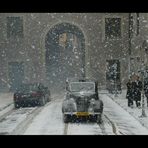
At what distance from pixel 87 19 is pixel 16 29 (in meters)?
6.15

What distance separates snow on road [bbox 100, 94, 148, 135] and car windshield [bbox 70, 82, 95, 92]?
5.61 ft

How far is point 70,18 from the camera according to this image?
39094 millimetres

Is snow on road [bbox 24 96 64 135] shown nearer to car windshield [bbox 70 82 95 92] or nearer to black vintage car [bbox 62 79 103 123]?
black vintage car [bbox 62 79 103 123]

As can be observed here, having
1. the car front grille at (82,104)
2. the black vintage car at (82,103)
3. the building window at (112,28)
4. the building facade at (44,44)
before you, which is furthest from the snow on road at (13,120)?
the building window at (112,28)

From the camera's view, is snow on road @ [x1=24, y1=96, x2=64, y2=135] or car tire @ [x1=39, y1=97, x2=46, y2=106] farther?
car tire @ [x1=39, y1=97, x2=46, y2=106]

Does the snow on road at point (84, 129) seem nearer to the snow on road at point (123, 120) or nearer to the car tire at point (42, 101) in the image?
the snow on road at point (123, 120)

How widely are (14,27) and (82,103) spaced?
21.4 metres

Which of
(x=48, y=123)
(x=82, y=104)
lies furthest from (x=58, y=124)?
(x=82, y=104)

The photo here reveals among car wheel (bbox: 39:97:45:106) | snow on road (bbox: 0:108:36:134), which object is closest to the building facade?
car wheel (bbox: 39:97:45:106)

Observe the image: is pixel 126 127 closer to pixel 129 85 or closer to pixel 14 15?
pixel 129 85

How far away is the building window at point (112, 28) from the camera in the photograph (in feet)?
128

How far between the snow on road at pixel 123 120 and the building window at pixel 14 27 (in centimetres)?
1502

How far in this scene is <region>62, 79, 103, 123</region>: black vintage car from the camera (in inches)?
734

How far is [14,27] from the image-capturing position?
3888 centimetres
